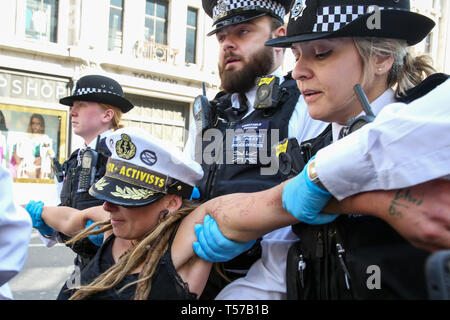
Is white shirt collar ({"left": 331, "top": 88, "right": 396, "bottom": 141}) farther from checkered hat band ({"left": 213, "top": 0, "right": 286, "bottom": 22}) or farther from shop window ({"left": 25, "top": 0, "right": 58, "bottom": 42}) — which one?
shop window ({"left": 25, "top": 0, "right": 58, "bottom": 42})

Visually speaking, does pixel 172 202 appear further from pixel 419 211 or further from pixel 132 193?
pixel 419 211

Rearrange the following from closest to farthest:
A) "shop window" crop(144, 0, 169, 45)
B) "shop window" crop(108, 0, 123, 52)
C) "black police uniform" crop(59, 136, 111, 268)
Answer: "black police uniform" crop(59, 136, 111, 268) → "shop window" crop(108, 0, 123, 52) → "shop window" crop(144, 0, 169, 45)

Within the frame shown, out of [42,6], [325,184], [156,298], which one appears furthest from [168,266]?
[42,6]

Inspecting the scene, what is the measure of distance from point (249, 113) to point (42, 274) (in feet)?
13.3

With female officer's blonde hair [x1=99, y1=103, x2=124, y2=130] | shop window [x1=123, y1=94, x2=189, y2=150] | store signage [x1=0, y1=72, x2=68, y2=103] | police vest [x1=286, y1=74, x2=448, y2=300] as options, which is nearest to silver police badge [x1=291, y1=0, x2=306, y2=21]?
police vest [x1=286, y1=74, x2=448, y2=300]

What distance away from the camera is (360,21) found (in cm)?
120

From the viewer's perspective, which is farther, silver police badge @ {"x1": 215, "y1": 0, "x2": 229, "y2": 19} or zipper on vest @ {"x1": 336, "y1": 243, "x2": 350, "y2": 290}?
silver police badge @ {"x1": 215, "y1": 0, "x2": 229, "y2": 19}

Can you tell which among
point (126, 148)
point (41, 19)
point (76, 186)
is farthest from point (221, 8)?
point (41, 19)

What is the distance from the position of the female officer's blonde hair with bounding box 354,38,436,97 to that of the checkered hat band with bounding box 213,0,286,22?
0.94 metres

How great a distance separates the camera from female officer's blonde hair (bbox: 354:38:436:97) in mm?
1248

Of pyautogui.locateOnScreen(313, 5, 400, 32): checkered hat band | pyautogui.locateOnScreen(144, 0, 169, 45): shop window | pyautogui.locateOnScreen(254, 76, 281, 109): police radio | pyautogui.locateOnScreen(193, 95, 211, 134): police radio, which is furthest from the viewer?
pyautogui.locateOnScreen(144, 0, 169, 45): shop window

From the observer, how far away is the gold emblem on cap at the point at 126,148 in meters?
1.69

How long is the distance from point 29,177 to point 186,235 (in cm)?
1123

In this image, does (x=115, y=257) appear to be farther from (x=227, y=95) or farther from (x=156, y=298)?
(x=227, y=95)
